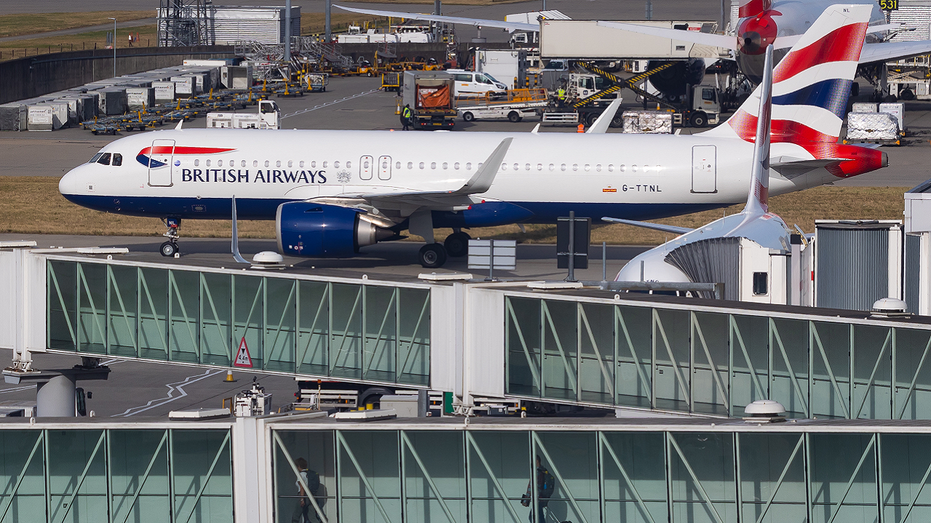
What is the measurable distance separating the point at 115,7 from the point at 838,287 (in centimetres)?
17973

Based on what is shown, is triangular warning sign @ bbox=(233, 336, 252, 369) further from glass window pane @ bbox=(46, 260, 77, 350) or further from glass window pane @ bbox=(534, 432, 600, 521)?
glass window pane @ bbox=(534, 432, 600, 521)

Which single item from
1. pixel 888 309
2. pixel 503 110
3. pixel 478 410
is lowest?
pixel 478 410

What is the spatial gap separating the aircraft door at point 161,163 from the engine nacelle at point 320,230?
18.3 feet

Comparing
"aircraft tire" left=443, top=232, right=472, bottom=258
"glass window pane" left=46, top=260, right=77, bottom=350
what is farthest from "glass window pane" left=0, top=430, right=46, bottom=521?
"aircraft tire" left=443, top=232, right=472, bottom=258

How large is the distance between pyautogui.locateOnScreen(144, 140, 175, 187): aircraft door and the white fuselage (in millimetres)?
41

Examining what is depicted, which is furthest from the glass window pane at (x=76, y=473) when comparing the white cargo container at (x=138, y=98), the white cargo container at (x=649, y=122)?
the white cargo container at (x=138, y=98)

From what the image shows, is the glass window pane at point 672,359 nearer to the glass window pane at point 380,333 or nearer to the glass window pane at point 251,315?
the glass window pane at point 380,333

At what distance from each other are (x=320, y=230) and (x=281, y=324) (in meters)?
19.8

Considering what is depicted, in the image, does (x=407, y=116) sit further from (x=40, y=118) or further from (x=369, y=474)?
(x=369, y=474)

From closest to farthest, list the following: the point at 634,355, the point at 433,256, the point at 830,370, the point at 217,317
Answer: the point at 830,370, the point at 634,355, the point at 217,317, the point at 433,256

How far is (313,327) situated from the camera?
79.0ft

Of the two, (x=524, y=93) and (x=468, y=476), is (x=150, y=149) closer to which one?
(x=468, y=476)

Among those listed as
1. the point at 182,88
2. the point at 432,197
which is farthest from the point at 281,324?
the point at 182,88

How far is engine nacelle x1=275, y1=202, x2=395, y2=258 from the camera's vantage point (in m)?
43.8
